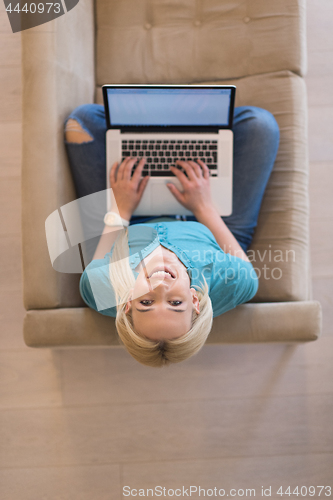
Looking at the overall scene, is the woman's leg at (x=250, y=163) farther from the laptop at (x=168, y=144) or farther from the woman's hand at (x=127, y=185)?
the woman's hand at (x=127, y=185)

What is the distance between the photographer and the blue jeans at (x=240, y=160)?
1185 mm

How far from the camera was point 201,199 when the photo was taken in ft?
3.91

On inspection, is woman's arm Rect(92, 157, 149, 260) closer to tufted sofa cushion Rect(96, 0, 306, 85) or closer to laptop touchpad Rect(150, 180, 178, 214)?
laptop touchpad Rect(150, 180, 178, 214)

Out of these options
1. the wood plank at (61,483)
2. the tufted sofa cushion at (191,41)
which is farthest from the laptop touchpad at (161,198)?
the wood plank at (61,483)

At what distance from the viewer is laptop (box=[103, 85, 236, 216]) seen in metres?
1.17

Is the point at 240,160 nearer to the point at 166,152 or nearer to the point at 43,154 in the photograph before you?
the point at 166,152

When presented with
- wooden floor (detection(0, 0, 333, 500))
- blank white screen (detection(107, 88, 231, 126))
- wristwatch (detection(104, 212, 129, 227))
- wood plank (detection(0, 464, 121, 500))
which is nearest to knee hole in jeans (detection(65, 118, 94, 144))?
blank white screen (detection(107, 88, 231, 126))

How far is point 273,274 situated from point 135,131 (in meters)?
0.66

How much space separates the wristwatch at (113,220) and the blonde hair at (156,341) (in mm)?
232

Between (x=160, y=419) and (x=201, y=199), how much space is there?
0.89 metres

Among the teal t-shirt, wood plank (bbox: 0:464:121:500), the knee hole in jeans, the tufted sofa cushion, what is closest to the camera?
the teal t-shirt

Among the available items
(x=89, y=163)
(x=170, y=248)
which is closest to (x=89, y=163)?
(x=89, y=163)

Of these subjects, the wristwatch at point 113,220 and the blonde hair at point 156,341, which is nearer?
the blonde hair at point 156,341

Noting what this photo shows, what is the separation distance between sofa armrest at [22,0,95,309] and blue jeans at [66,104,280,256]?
0.07 m
